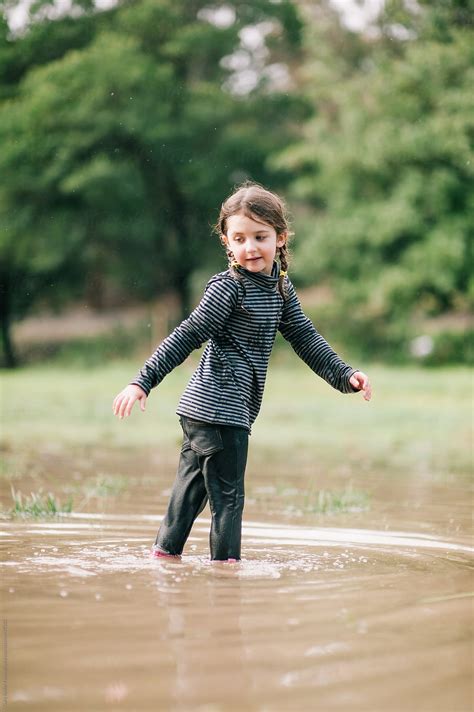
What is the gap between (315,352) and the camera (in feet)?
16.1

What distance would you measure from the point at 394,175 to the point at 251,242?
66.3ft

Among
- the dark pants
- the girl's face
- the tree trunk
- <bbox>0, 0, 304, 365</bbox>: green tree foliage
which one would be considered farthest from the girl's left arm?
the tree trunk

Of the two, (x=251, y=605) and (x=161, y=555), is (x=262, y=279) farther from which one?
(x=251, y=605)

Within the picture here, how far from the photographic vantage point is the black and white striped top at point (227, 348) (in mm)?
4504

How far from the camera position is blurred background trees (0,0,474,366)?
23.5 m

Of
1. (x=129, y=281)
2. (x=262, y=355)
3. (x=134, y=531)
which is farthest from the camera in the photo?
(x=129, y=281)

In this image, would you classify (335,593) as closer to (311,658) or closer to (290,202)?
(311,658)

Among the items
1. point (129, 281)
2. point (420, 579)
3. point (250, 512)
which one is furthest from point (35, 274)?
point (420, 579)

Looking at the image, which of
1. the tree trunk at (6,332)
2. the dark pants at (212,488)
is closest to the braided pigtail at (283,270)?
the dark pants at (212,488)

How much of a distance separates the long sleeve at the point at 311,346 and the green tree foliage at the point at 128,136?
21462 mm

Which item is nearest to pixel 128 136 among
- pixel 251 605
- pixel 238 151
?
pixel 238 151

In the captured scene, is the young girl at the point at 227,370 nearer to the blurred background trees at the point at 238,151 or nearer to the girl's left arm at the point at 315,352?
the girl's left arm at the point at 315,352

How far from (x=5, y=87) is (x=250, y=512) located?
2288cm

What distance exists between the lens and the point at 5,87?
27.1 metres
